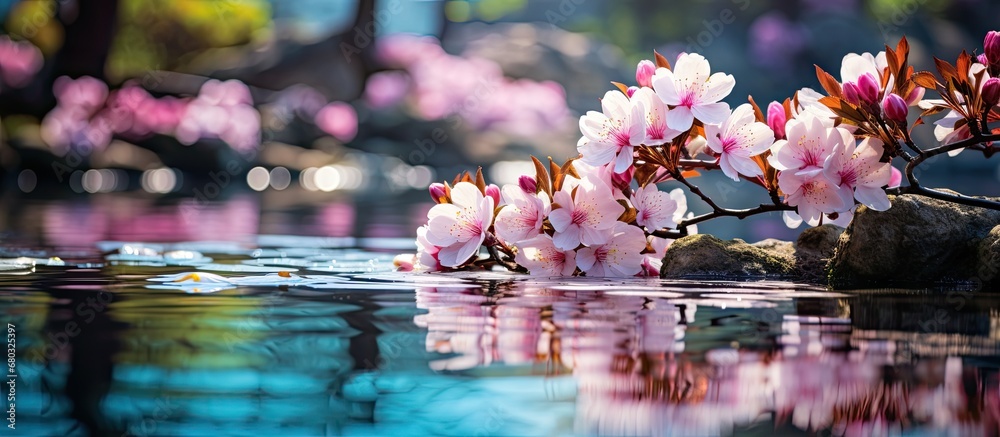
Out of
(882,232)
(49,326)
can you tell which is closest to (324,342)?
(49,326)

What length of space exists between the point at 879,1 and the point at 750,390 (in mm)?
27362

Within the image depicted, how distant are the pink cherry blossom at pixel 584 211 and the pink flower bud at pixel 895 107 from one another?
79cm

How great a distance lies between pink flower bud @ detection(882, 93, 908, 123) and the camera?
322cm

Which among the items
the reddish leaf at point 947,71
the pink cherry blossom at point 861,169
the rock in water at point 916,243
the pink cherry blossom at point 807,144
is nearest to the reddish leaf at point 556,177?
the pink cherry blossom at point 807,144

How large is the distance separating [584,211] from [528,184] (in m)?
0.18

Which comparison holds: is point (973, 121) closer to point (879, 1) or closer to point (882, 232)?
point (882, 232)

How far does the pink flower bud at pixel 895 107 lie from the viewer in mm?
3219

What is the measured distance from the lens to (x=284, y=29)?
828 inches

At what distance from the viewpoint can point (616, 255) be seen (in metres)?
3.76

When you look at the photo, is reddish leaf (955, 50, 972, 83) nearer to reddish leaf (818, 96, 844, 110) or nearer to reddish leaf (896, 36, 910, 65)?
reddish leaf (896, 36, 910, 65)

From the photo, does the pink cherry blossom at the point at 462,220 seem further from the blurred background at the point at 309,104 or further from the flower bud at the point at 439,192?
the blurred background at the point at 309,104

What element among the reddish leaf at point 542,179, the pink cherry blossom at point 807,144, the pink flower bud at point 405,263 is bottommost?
the pink flower bud at point 405,263

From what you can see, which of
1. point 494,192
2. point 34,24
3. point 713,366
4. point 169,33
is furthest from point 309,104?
point 713,366

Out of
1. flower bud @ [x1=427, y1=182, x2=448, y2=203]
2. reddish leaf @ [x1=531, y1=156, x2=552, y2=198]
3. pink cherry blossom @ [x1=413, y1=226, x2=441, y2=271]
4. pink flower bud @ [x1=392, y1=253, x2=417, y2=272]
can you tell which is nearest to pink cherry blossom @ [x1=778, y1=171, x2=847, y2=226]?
reddish leaf @ [x1=531, y1=156, x2=552, y2=198]
